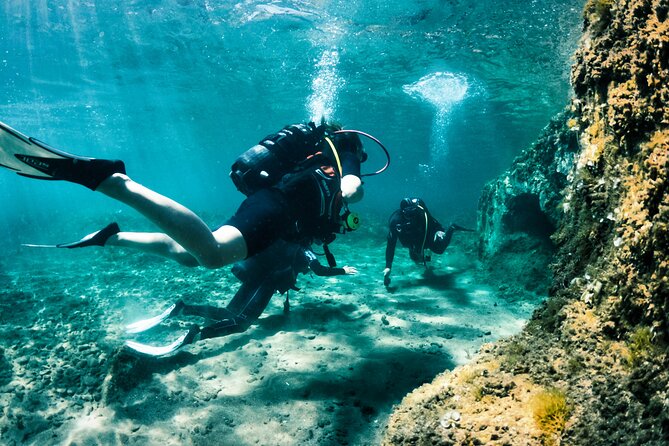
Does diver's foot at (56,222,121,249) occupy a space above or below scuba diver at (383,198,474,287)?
above

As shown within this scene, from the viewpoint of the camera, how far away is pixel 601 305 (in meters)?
2.00

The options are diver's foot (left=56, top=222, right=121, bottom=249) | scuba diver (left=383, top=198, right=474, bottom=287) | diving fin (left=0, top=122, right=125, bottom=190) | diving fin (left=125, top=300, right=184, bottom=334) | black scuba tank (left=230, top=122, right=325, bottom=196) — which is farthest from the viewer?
scuba diver (left=383, top=198, right=474, bottom=287)

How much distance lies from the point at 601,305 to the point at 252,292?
208 inches

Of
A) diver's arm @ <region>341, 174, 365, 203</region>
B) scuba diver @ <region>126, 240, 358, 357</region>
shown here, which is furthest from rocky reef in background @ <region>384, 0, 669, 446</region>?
scuba diver @ <region>126, 240, 358, 357</region>

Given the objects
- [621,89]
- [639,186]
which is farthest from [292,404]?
[621,89]

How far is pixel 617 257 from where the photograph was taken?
1927 mm

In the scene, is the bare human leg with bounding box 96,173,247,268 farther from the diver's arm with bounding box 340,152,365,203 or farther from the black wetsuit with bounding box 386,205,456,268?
the black wetsuit with bounding box 386,205,456,268

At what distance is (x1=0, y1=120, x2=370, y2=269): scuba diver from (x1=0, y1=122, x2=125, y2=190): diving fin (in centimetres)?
1

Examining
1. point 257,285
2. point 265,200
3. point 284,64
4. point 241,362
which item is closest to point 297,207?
point 265,200

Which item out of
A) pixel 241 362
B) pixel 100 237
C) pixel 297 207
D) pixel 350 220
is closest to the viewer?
pixel 100 237

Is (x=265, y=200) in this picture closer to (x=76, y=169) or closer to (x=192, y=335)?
(x=76, y=169)

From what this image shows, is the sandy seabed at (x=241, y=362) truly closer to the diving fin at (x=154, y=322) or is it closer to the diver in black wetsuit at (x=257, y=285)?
the diving fin at (x=154, y=322)

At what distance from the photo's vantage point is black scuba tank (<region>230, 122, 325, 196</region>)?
4301 mm

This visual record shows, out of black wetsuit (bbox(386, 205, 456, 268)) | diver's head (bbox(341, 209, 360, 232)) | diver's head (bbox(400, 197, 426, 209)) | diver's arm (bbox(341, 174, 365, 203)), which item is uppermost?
diver's arm (bbox(341, 174, 365, 203))
